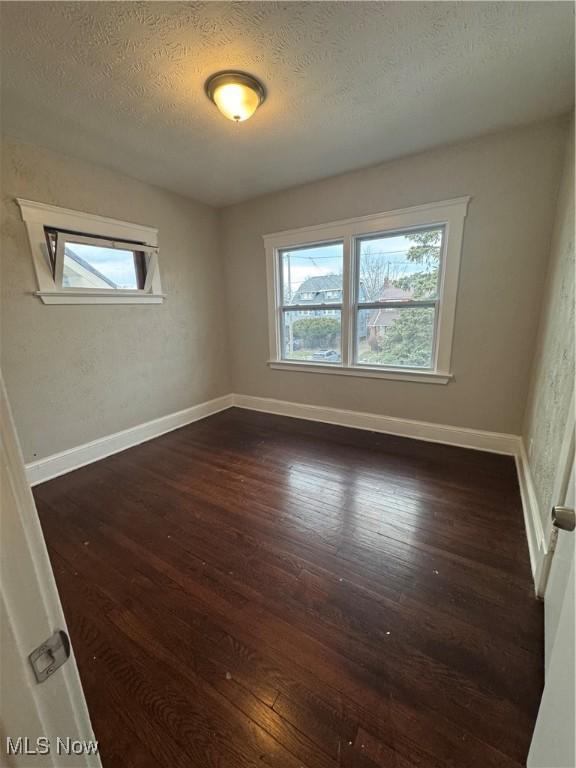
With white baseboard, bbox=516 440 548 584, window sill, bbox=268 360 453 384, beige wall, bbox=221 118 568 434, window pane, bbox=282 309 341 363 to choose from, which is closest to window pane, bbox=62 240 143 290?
beige wall, bbox=221 118 568 434

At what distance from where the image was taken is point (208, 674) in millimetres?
1199

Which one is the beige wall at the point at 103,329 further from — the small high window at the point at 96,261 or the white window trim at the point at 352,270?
the white window trim at the point at 352,270

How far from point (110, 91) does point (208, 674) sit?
3035 mm

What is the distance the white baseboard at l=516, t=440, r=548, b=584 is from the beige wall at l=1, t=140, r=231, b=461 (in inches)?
132

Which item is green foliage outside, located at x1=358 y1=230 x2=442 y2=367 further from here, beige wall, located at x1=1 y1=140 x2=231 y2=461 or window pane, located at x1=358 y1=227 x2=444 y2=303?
beige wall, located at x1=1 y1=140 x2=231 y2=461

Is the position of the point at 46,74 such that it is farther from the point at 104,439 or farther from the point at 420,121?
the point at 104,439

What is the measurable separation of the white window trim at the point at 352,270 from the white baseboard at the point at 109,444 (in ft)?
3.96

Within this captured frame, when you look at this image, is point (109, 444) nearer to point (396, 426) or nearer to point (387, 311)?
point (396, 426)

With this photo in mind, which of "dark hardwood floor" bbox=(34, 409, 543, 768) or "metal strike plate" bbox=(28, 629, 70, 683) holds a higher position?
"metal strike plate" bbox=(28, 629, 70, 683)

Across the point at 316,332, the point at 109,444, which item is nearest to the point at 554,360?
the point at 316,332

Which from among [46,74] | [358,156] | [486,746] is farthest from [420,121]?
[486,746]

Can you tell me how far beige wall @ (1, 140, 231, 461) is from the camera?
2.38 meters

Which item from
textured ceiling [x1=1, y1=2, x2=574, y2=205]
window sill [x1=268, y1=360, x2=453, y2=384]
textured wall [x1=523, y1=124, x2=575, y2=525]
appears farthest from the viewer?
→ window sill [x1=268, y1=360, x2=453, y2=384]

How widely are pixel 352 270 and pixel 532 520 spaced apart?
2537mm
